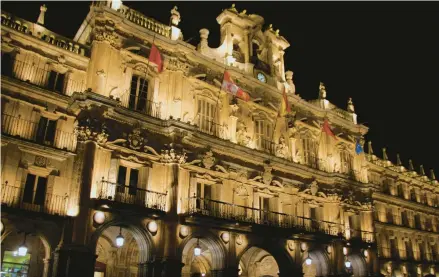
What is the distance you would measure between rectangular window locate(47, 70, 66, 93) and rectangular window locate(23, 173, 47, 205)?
5.09 metres

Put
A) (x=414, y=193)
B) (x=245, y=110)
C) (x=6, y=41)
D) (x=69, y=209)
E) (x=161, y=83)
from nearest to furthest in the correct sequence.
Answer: (x=69, y=209) < (x=6, y=41) < (x=161, y=83) < (x=245, y=110) < (x=414, y=193)

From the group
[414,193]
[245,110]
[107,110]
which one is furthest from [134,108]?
[414,193]

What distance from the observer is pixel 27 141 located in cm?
1986

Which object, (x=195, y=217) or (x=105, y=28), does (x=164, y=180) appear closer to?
(x=195, y=217)

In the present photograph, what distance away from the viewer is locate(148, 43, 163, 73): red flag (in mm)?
23250

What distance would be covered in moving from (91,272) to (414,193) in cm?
4144

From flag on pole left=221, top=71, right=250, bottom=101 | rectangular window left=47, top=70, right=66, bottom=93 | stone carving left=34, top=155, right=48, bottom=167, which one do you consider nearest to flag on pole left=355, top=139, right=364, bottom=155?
flag on pole left=221, top=71, right=250, bottom=101

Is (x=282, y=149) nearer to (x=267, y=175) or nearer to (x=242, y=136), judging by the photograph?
(x=267, y=175)

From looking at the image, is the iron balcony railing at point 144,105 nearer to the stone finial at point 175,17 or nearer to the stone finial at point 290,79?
the stone finial at point 175,17

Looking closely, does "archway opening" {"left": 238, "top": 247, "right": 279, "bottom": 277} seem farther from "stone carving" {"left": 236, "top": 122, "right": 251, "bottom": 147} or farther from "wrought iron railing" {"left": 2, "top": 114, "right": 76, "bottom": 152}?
"wrought iron railing" {"left": 2, "top": 114, "right": 76, "bottom": 152}

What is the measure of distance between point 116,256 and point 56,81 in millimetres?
10523

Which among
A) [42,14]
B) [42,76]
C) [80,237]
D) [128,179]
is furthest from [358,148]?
[42,14]

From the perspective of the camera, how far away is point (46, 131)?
21500 mm

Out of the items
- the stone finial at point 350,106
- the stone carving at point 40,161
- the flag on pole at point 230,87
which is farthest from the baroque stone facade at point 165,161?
the stone finial at point 350,106
